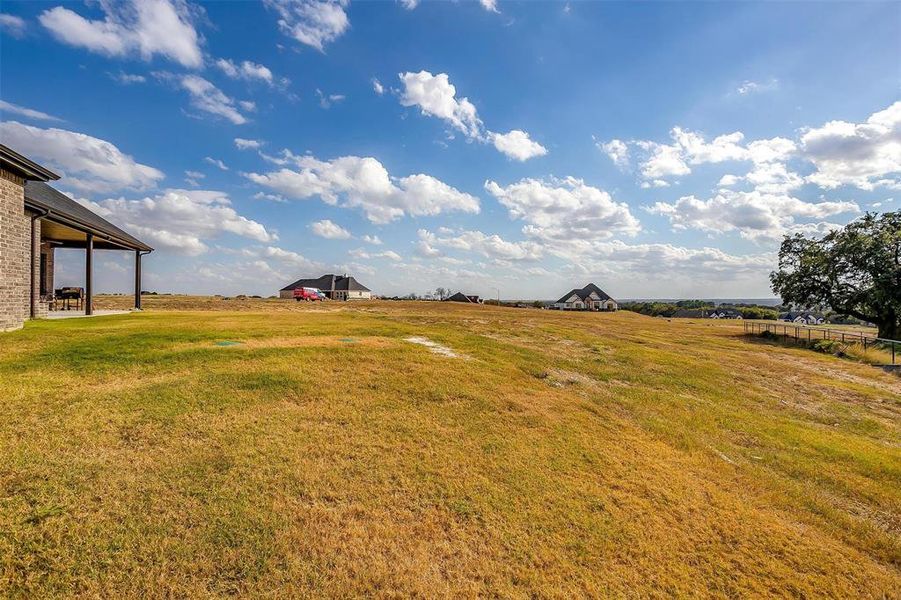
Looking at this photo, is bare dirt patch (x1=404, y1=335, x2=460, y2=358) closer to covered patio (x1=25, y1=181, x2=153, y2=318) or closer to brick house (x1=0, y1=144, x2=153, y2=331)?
brick house (x1=0, y1=144, x2=153, y2=331)

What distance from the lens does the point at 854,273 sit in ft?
96.8

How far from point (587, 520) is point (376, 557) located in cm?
248

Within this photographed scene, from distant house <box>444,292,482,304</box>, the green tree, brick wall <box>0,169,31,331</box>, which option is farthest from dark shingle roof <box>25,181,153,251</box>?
distant house <box>444,292,482,304</box>

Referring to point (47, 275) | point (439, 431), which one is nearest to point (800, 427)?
point (439, 431)

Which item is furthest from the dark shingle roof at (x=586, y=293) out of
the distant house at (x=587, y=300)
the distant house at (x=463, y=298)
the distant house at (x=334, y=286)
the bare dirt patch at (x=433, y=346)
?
the bare dirt patch at (x=433, y=346)

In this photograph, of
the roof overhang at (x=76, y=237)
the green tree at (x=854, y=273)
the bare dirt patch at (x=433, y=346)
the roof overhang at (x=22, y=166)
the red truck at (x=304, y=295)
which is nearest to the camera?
the roof overhang at (x=22, y=166)

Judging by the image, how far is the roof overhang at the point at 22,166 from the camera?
420 inches

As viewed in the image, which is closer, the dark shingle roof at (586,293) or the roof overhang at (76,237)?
the roof overhang at (76,237)

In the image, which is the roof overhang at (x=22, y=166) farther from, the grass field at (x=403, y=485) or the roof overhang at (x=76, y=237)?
the grass field at (x=403, y=485)

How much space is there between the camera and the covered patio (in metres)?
13.7

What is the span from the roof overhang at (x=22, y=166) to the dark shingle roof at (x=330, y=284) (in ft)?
200

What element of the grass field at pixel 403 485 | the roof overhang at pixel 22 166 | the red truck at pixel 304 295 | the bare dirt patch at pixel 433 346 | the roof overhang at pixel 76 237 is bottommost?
the grass field at pixel 403 485

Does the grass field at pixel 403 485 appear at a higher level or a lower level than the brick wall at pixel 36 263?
lower

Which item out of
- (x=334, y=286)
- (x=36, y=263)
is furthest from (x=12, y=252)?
(x=334, y=286)
